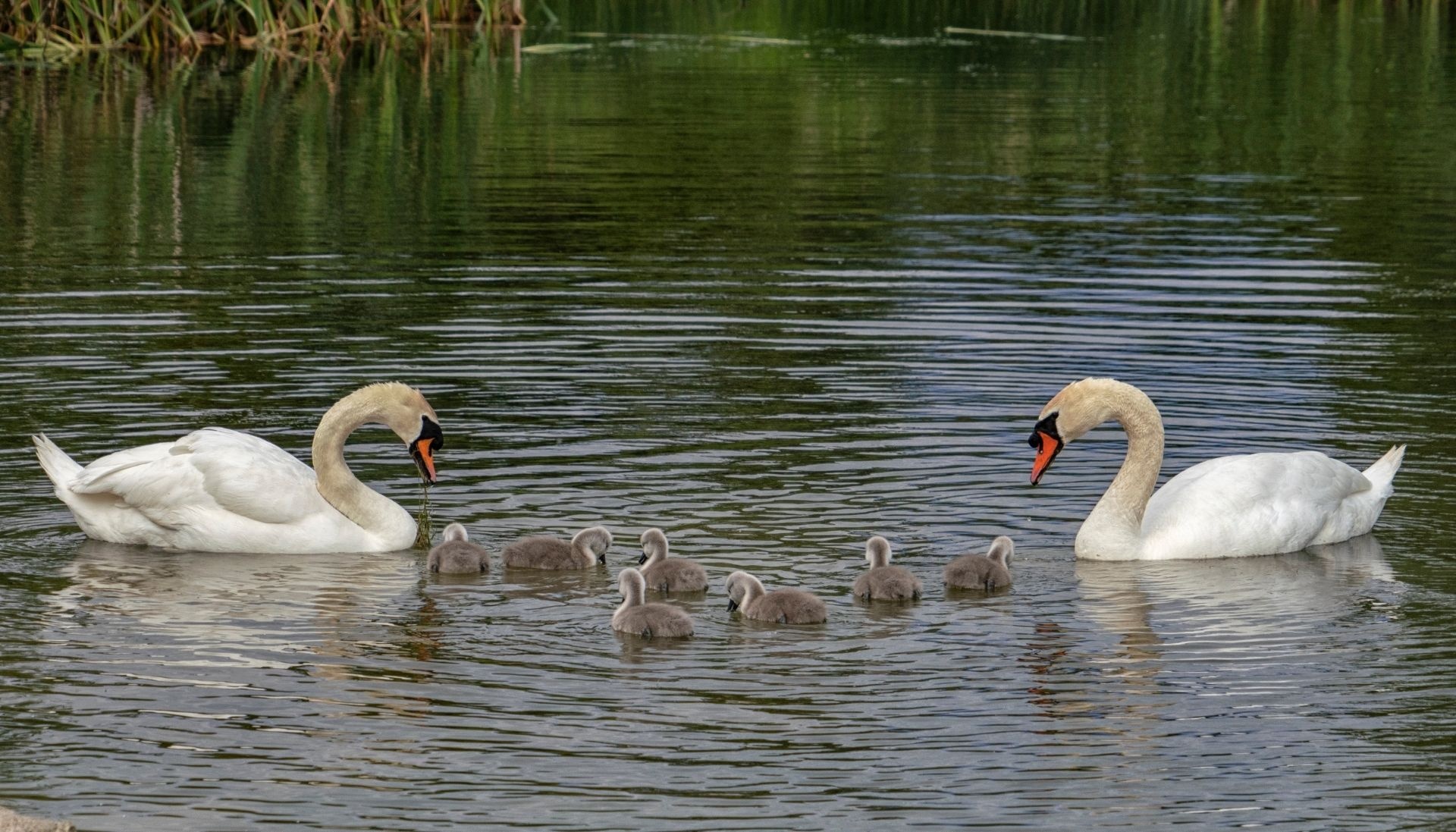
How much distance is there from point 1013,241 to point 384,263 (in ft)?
20.6

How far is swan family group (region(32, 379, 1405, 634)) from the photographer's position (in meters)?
11.7

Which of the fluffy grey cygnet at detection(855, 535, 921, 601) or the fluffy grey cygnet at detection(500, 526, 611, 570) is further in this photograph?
the fluffy grey cygnet at detection(500, 526, 611, 570)

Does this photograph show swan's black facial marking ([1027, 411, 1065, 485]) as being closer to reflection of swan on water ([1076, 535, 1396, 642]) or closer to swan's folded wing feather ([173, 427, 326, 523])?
reflection of swan on water ([1076, 535, 1396, 642])

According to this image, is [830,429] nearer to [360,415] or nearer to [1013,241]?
[360,415]

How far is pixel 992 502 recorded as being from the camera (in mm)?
12578

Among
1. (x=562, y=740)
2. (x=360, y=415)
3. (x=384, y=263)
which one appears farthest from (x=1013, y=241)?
(x=562, y=740)

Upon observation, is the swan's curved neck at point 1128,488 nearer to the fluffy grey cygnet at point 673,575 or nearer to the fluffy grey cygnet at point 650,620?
the fluffy grey cygnet at point 673,575

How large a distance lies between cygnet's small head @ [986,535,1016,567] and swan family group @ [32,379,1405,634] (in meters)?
0.88

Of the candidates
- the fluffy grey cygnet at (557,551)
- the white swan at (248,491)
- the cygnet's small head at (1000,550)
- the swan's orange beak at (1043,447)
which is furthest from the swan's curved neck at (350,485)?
the swan's orange beak at (1043,447)

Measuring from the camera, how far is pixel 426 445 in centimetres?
1178

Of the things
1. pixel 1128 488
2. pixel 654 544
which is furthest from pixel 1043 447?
pixel 654 544

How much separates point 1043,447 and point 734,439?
2721 millimetres

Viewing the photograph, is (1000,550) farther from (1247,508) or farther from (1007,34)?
(1007,34)

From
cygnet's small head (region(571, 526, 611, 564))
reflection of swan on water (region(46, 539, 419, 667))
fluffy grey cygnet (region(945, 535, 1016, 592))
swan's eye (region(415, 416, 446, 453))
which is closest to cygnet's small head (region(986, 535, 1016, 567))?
fluffy grey cygnet (region(945, 535, 1016, 592))
